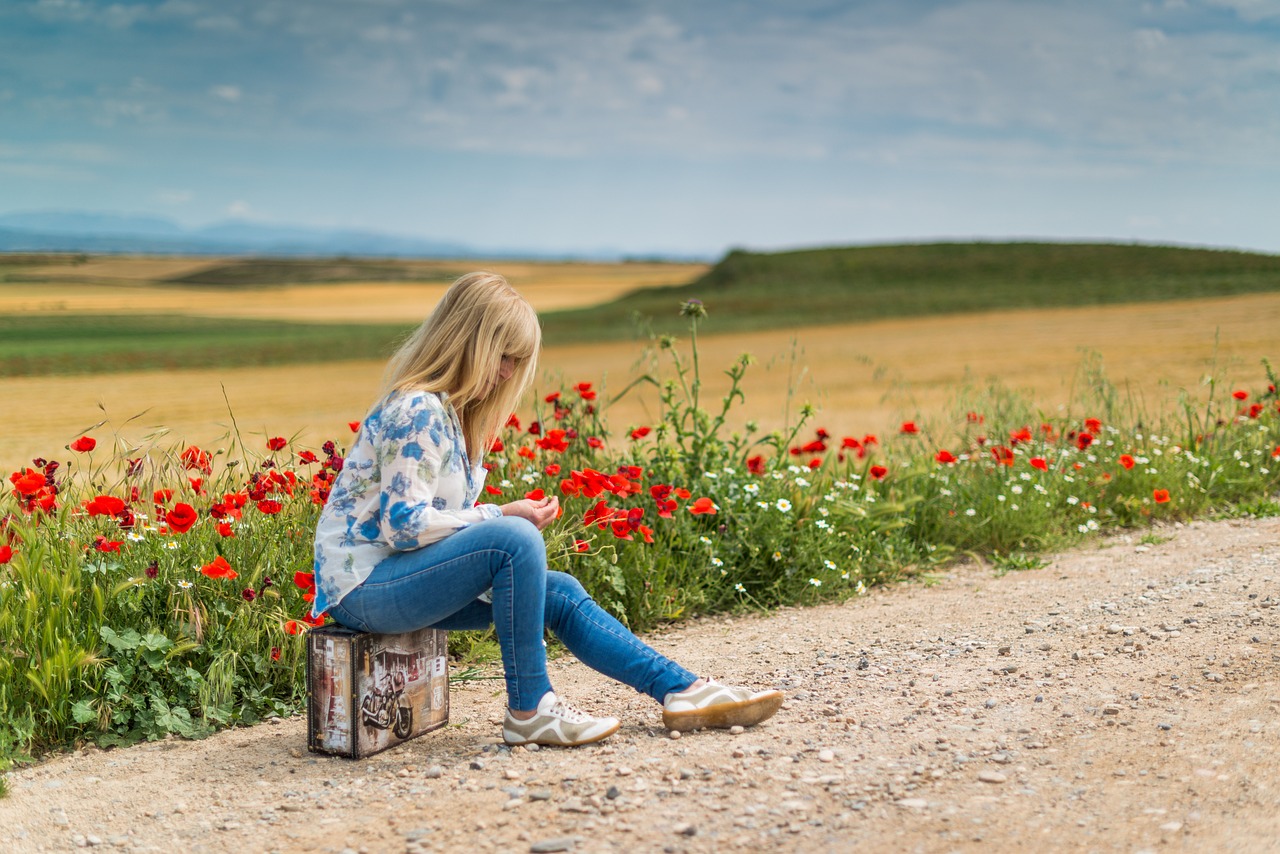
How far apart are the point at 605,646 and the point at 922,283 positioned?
48.0 m

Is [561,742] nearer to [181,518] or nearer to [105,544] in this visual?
[181,518]

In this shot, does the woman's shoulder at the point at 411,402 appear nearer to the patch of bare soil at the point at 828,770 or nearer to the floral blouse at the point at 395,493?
the floral blouse at the point at 395,493

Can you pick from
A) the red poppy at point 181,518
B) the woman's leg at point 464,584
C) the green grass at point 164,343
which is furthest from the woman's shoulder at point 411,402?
the green grass at point 164,343

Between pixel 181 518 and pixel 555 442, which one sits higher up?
Answer: pixel 555 442

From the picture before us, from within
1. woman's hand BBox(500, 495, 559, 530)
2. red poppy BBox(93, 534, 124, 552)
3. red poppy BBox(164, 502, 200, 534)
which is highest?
woman's hand BBox(500, 495, 559, 530)

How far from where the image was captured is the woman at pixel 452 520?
317cm

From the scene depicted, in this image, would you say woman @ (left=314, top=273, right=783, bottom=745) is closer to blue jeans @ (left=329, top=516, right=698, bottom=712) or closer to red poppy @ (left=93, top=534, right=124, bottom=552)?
blue jeans @ (left=329, top=516, right=698, bottom=712)

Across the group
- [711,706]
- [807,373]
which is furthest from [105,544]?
[807,373]

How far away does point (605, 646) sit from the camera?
11.4ft

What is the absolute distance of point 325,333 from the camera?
31766 mm

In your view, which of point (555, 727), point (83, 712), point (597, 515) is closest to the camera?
point (555, 727)

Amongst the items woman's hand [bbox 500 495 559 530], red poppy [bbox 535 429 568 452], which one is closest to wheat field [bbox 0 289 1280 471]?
red poppy [bbox 535 429 568 452]

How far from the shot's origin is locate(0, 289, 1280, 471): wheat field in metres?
11.7

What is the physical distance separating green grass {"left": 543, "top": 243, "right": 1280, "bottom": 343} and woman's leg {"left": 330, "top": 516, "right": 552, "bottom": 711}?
84.4 feet
